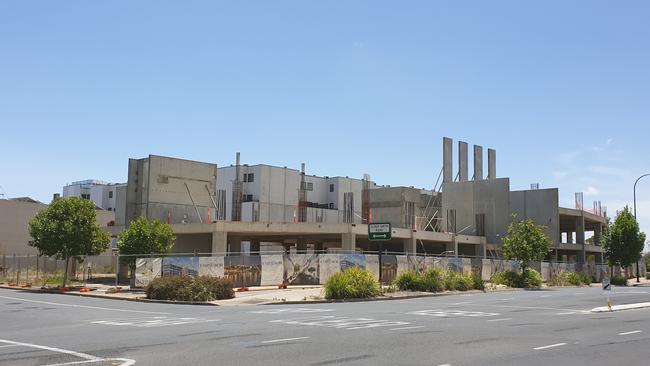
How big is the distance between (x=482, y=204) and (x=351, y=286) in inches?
1635

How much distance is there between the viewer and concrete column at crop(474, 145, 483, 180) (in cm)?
7712

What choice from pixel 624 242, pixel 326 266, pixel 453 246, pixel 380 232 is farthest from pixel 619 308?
pixel 624 242

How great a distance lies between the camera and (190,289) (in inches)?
1125

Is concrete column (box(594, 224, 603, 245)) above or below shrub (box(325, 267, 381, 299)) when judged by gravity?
above

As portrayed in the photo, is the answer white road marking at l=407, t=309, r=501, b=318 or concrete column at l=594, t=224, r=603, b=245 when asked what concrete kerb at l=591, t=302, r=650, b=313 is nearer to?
white road marking at l=407, t=309, r=501, b=318

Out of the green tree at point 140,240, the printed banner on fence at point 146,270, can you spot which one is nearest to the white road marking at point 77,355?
the printed banner on fence at point 146,270

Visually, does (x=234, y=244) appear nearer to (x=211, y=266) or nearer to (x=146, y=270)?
(x=146, y=270)

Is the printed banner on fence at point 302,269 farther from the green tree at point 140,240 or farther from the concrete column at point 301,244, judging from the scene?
the concrete column at point 301,244

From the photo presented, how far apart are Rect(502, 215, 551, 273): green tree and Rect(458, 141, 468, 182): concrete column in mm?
26681

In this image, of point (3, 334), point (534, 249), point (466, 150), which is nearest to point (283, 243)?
point (466, 150)

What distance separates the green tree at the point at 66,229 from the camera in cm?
3853

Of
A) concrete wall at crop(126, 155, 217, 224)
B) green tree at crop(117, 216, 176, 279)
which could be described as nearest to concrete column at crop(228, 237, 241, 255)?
concrete wall at crop(126, 155, 217, 224)

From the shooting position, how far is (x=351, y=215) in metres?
74.8

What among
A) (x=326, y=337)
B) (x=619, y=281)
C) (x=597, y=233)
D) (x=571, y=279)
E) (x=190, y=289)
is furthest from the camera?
(x=597, y=233)
